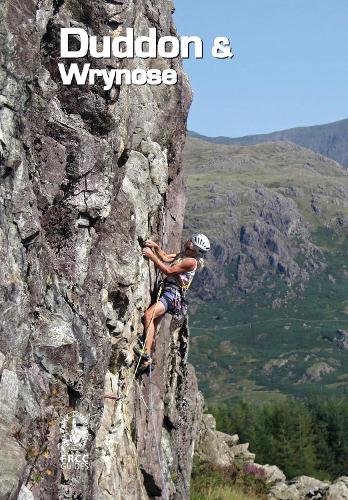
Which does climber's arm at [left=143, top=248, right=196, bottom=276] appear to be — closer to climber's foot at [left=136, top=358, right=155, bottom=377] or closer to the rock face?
the rock face

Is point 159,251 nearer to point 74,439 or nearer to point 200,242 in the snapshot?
point 200,242

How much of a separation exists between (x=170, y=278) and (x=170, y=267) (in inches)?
31.6

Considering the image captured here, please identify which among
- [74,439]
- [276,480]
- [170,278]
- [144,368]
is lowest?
[276,480]

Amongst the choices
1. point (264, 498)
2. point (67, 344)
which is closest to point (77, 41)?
point (67, 344)

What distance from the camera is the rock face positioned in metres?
12.4

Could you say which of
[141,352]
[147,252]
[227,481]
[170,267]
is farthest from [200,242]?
[227,481]

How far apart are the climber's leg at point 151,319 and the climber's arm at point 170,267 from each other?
95 centimetres

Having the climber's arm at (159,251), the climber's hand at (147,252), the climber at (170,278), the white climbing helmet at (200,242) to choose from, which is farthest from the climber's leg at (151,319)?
the white climbing helmet at (200,242)

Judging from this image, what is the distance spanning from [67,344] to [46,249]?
6.09 feet

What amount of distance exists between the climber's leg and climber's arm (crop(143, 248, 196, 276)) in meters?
0.95

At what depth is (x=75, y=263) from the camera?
15047mm

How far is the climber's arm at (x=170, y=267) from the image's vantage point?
1958 cm

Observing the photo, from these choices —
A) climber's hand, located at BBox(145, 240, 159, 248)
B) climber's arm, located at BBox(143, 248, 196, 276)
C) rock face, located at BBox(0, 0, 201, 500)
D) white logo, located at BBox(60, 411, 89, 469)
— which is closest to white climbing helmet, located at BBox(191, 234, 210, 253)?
climber's arm, located at BBox(143, 248, 196, 276)

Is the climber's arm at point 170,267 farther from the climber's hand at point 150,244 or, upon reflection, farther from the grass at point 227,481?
the grass at point 227,481
